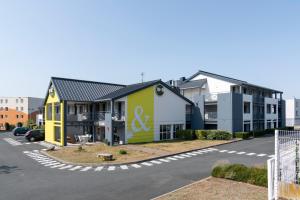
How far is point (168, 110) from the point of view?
120 ft

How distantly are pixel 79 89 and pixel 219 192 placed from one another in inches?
1096

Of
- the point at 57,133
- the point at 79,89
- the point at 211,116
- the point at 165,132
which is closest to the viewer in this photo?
the point at 79,89

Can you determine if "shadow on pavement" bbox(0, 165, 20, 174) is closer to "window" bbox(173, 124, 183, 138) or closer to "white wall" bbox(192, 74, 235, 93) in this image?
"window" bbox(173, 124, 183, 138)

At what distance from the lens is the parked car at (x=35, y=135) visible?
3858 centimetres

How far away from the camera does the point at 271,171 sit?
9.95 metres

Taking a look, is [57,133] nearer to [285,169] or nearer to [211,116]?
[211,116]

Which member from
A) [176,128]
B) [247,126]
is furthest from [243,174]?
[247,126]

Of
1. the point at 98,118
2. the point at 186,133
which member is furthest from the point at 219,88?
the point at 98,118

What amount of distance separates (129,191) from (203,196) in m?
3.75

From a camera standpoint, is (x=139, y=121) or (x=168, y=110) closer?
(x=139, y=121)

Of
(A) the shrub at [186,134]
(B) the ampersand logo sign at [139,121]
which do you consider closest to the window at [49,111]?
(B) the ampersand logo sign at [139,121]

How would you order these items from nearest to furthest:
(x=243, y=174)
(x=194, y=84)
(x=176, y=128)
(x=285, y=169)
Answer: (x=285, y=169) → (x=243, y=174) → (x=176, y=128) → (x=194, y=84)

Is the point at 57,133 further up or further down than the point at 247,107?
further down

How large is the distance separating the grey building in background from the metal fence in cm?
2503
